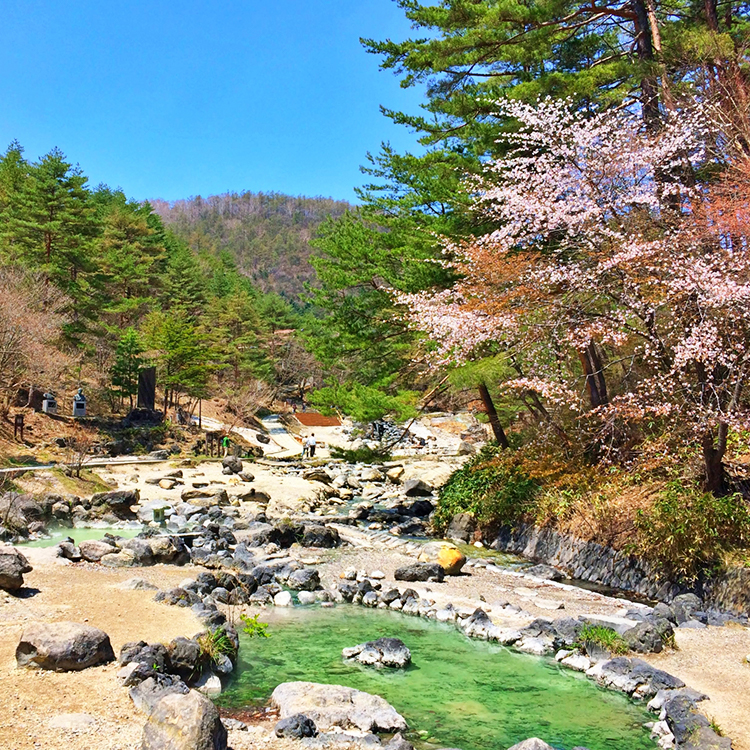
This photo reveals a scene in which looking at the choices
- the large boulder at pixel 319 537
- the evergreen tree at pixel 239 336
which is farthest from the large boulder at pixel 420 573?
the evergreen tree at pixel 239 336

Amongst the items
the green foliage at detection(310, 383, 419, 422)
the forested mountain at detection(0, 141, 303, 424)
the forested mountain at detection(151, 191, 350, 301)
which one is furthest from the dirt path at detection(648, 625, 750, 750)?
the forested mountain at detection(151, 191, 350, 301)

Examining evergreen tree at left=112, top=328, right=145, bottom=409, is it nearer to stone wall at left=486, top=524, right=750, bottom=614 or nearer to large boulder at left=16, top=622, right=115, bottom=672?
stone wall at left=486, top=524, right=750, bottom=614

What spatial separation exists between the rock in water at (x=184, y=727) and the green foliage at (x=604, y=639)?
4569 millimetres

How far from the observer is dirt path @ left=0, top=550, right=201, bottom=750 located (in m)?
4.35

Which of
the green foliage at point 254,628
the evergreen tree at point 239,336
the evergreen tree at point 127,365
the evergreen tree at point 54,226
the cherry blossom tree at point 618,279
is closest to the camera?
the green foliage at point 254,628

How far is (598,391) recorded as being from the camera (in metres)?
13.9

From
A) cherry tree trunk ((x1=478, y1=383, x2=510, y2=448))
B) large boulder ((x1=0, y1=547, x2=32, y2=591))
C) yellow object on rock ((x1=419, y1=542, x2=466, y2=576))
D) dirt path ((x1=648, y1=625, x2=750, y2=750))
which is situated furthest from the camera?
cherry tree trunk ((x1=478, y1=383, x2=510, y2=448))

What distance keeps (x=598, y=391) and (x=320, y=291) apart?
7900 millimetres

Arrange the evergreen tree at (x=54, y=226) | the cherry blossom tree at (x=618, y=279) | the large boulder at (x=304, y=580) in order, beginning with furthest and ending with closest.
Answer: the evergreen tree at (x=54, y=226)
the large boulder at (x=304, y=580)
the cherry blossom tree at (x=618, y=279)

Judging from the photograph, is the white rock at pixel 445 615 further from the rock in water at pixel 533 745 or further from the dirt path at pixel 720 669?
the rock in water at pixel 533 745

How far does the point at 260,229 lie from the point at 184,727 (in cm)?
13096

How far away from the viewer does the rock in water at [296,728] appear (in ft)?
16.1

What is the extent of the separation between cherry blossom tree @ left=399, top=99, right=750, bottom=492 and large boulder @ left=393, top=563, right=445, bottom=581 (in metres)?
3.53

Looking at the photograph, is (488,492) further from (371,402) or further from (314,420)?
(314,420)
